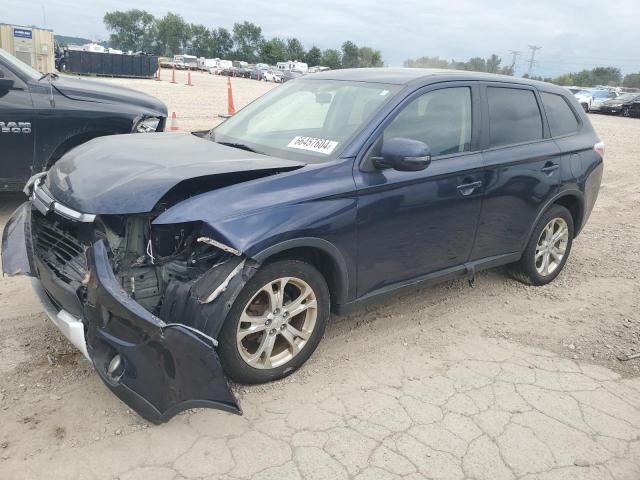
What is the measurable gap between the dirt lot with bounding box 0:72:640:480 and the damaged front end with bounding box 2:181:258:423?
12.7 inches

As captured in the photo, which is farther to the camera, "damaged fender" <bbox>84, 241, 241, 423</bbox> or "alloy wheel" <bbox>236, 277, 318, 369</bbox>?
"alloy wheel" <bbox>236, 277, 318, 369</bbox>

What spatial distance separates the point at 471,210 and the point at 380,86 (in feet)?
3.67

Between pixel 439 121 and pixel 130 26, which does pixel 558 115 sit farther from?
pixel 130 26

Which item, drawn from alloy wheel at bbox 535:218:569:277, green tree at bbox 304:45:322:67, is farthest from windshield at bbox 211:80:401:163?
green tree at bbox 304:45:322:67

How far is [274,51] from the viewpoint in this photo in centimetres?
11900

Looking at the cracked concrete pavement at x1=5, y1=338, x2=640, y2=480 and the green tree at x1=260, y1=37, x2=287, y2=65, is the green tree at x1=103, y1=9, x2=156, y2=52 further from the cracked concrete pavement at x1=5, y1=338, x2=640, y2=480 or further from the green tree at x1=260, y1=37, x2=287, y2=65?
the cracked concrete pavement at x1=5, y1=338, x2=640, y2=480

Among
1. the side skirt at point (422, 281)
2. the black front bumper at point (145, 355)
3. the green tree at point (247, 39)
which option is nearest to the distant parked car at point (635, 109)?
the side skirt at point (422, 281)

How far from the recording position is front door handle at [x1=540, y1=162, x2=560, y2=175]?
4689 millimetres

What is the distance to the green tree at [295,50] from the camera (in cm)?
11806

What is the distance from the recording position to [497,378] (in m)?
3.61

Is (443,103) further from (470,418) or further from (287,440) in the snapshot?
(287,440)

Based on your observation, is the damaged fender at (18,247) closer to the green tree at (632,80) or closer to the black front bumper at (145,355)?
the black front bumper at (145,355)

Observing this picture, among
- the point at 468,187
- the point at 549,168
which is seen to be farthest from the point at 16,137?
the point at 549,168

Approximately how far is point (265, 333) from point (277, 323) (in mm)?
89
